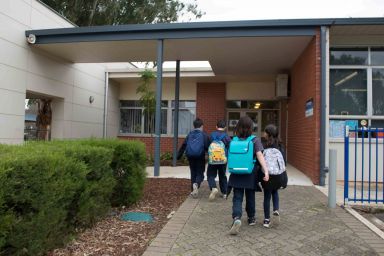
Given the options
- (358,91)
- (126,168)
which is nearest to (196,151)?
(126,168)

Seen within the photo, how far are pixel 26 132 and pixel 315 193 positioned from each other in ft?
32.5

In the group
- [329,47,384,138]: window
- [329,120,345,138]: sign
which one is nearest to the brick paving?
[329,120,345,138]: sign

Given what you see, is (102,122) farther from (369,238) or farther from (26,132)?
(369,238)

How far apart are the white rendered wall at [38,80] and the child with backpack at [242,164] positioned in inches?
297

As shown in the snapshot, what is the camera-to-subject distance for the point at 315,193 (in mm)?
8164

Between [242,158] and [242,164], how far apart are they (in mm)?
79

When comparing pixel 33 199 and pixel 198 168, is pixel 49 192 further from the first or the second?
pixel 198 168

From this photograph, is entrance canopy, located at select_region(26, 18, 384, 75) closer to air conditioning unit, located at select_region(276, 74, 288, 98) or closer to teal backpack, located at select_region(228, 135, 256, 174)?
air conditioning unit, located at select_region(276, 74, 288, 98)

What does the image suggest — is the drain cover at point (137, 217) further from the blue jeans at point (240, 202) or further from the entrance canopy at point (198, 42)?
the entrance canopy at point (198, 42)

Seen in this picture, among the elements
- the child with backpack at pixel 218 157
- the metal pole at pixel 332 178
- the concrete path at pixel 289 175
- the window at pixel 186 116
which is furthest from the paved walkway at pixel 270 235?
the window at pixel 186 116

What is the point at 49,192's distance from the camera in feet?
12.9

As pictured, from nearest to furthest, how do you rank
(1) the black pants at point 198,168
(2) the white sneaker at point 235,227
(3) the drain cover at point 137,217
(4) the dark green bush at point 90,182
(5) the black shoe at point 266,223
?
(4) the dark green bush at point 90,182 < (2) the white sneaker at point 235,227 < (5) the black shoe at point 266,223 < (3) the drain cover at point 137,217 < (1) the black pants at point 198,168

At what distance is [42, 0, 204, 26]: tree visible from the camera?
2262 centimetres

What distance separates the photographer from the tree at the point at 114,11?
22.6 metres
